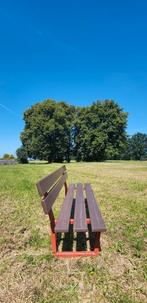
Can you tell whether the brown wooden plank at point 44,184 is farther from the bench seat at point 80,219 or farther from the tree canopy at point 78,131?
the tree canopy at point 78,131

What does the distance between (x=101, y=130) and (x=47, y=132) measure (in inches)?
403

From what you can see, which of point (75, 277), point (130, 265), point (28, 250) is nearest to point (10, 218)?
point (28, 250)

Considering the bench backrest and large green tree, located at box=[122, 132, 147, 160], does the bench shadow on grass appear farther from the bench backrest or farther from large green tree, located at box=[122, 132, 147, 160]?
large green tree, located at box=[122, 132, 147, 160]

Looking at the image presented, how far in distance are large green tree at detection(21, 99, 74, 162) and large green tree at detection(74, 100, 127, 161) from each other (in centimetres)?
324

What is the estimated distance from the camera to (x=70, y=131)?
4309 centimetres

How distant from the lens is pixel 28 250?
3.41 m

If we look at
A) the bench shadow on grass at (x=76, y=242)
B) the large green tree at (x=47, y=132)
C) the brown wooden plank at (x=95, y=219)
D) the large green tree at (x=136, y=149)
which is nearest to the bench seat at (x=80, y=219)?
the brown wooden plank at (x=95, y=219)

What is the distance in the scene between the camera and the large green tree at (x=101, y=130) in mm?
39719

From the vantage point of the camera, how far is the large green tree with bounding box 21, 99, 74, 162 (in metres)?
38.9

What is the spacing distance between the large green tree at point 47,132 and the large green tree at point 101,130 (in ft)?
10.6

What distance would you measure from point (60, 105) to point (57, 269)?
40751 millimetres

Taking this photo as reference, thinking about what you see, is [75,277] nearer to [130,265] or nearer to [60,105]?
[130,265]

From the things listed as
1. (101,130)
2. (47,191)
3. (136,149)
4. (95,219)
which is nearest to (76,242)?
(95,219)

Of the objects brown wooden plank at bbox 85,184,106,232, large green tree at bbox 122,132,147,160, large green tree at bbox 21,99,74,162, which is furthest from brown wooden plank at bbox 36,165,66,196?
large green tree at bbox 122,132,147,160
